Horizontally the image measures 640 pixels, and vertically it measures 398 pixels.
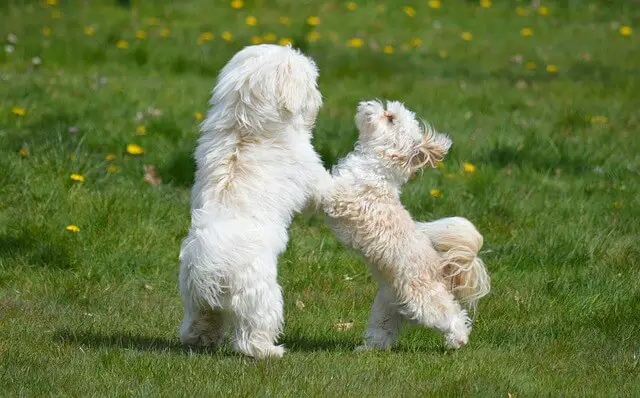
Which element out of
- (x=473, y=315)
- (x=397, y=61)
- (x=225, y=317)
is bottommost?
(x=397, y=61)

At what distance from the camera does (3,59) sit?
10.5m

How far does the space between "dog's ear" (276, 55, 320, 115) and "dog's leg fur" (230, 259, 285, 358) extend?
0.72m

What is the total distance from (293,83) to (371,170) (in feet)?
2.04

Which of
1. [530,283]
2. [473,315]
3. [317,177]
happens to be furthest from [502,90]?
[317,177]

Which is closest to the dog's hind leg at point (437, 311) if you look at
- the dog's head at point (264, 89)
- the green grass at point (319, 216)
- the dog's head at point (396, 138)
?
the green grass at point (319, 216)

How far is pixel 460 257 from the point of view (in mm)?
5219

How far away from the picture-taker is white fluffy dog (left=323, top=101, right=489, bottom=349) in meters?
5.06

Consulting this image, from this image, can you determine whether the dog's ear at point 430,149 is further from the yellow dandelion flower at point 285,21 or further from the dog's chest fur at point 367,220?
the yellow dandelion flower at point 285,21

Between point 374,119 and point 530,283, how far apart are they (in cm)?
183

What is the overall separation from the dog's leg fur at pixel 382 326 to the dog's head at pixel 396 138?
2.16ft

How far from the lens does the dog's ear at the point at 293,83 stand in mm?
4773

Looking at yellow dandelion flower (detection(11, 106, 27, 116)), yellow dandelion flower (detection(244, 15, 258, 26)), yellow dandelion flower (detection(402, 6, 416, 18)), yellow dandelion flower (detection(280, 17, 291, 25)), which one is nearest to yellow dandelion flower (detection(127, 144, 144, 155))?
yellow dandelion flower (detection(11, 106, 27, 116))

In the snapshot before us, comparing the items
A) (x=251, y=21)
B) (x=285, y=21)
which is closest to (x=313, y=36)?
(x=285, y=21)

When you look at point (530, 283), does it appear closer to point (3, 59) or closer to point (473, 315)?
point (473, 315)
